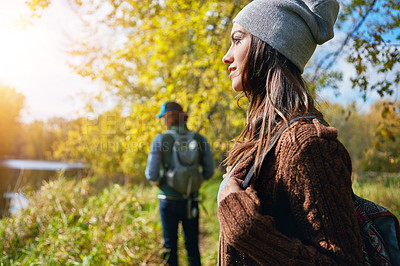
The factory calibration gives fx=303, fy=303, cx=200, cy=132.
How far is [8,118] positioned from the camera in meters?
30.3

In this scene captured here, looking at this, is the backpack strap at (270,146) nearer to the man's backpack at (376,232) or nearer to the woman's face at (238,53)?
the man's backpack at (376,232)

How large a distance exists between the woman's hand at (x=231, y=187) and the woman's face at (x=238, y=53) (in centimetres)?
40

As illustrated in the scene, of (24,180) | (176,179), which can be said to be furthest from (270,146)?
(24,180)

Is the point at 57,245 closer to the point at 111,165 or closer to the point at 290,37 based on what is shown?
the point at 290,37

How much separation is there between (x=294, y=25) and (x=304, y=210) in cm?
68

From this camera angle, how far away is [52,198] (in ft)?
20.0

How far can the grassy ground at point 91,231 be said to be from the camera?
3828 millimetres

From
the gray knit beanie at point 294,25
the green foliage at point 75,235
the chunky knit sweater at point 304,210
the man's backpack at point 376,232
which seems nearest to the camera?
the chunky knit sweater at point 304,210

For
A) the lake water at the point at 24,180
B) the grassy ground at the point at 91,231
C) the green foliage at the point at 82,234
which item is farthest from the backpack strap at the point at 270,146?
the lake water at the point at 24,180

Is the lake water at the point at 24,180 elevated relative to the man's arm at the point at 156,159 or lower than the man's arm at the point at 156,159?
lower

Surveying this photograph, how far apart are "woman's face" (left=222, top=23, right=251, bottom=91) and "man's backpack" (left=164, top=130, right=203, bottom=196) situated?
85.9 inches

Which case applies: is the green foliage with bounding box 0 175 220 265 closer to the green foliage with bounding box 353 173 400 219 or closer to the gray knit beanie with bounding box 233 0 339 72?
the green foliage with bounding box 353 173 400 219

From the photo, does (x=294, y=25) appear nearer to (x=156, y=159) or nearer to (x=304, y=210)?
(x=304, y=210)

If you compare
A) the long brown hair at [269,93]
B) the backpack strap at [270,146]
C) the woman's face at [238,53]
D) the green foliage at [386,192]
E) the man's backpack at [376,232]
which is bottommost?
the green foliage at [386,192]
